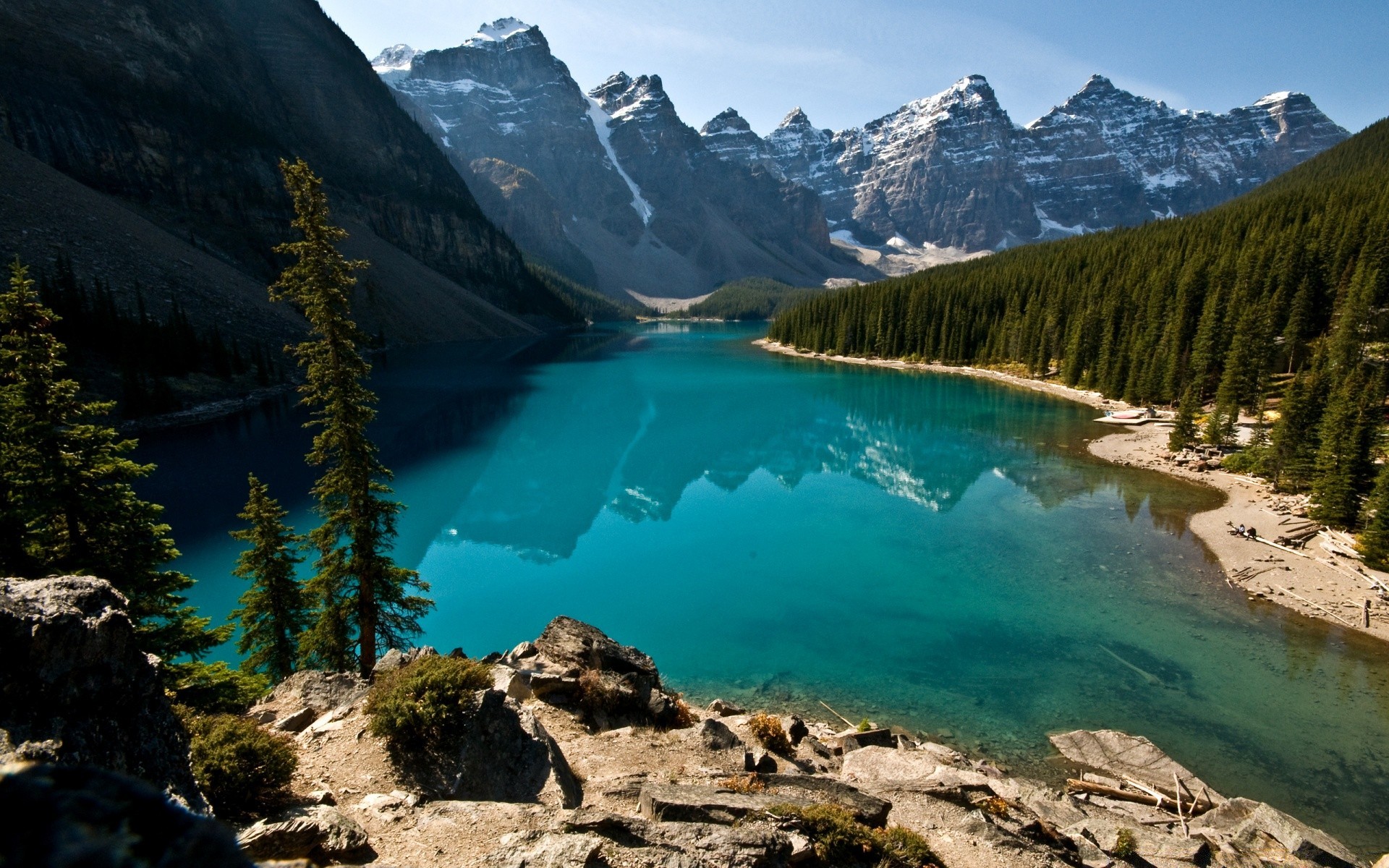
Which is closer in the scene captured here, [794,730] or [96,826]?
[96,826]

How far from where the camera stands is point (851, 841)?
24.8 ft

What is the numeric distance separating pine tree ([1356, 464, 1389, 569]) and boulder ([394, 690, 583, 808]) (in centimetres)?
3232

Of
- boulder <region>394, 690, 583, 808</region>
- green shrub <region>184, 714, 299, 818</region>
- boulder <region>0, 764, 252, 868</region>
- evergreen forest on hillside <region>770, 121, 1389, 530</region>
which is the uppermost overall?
evergreen forest on hillside <region>770, 121, 1389, 530</region>

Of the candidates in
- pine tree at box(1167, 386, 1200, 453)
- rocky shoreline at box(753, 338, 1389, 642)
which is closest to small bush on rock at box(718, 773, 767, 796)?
rocky shoreline at box(753, 338, 1389, 642)

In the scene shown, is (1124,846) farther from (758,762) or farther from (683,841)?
(683,841)

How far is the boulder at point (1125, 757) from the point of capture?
13883 mm

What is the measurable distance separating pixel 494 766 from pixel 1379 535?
33738 mm

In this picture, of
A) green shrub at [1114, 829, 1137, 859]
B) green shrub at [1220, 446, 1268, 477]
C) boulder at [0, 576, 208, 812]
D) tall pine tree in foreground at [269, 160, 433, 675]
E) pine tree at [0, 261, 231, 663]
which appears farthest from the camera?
green shrub at [1220, 446, 1268, 477]

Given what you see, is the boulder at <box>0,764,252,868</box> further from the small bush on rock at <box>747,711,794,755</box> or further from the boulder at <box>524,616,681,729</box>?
the small bush on rock at <box>747,711,794,755</box>

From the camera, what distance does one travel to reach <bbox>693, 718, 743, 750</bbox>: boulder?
11.9m

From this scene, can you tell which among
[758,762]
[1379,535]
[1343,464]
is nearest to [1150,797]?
[758,762]

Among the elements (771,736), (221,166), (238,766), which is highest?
(221,166)

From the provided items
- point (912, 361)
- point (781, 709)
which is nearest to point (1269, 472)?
point (781, 709)

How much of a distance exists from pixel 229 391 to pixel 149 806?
2945 inches
